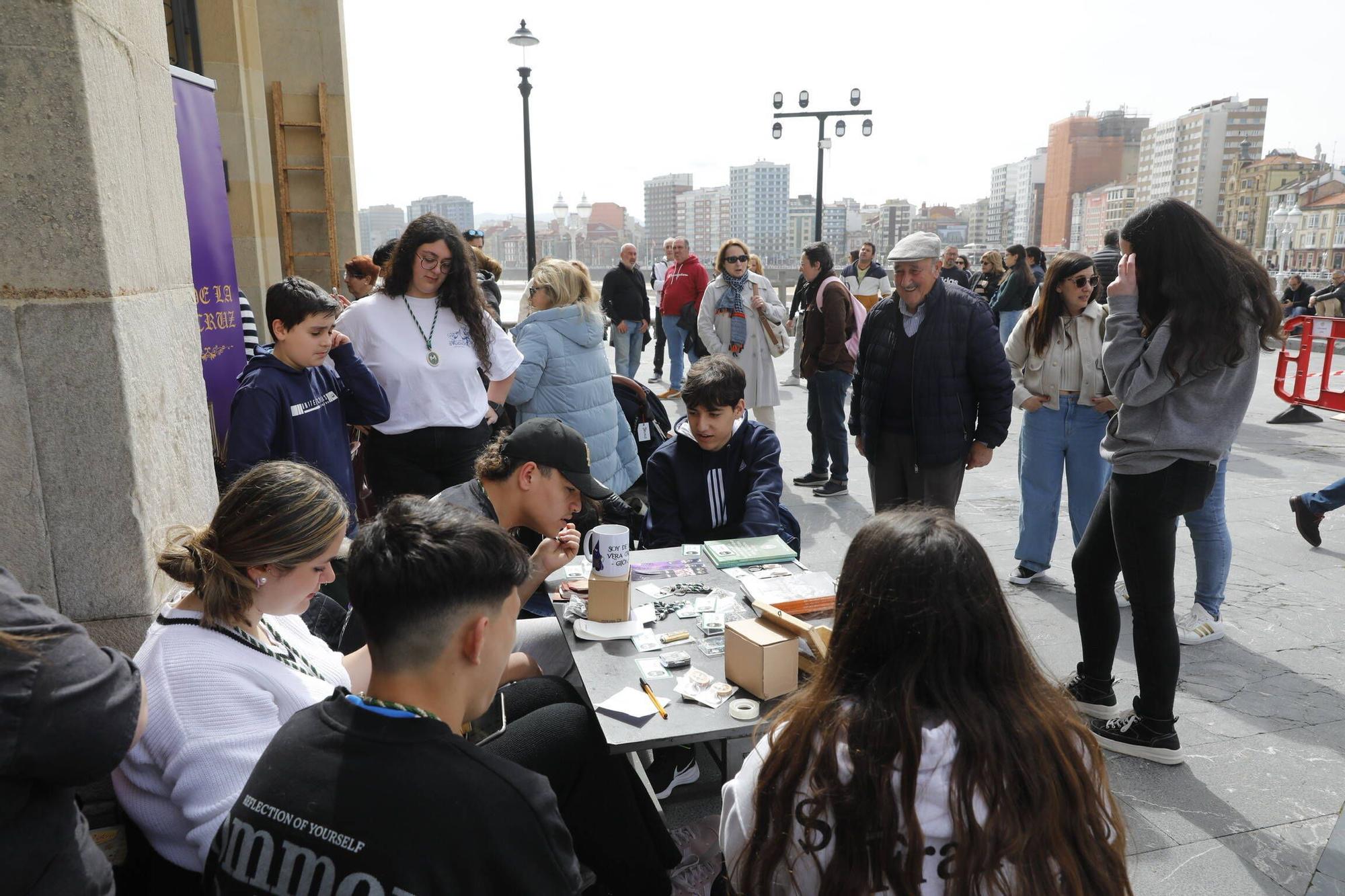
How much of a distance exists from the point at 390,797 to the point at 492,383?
3.11 m

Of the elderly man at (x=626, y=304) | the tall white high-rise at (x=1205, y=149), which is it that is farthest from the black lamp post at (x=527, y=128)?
the tall white high-rise at (x=1205, y=149)

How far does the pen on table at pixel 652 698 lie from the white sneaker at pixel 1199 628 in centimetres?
293

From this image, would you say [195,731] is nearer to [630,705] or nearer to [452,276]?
[630,705]

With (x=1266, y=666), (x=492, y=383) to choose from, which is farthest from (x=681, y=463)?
(x=1266, y=666)

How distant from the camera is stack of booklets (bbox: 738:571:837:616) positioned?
2410 millimetres

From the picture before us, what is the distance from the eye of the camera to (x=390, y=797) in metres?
1.22

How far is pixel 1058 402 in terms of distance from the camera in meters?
4.35

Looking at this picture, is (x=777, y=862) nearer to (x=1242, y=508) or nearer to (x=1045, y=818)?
(x=1045, y=818)

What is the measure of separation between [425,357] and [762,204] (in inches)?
4975

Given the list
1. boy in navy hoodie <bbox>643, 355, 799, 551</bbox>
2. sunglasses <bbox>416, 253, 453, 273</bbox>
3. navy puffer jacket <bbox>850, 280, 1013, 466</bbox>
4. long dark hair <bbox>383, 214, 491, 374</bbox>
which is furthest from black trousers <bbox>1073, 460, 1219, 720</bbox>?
sunglasses <bbox>416, 253, 453, 273</bbox>

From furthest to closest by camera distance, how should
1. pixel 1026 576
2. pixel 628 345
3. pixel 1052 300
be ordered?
pixel 628 345
pixel 1026 576
pixel 1052 300

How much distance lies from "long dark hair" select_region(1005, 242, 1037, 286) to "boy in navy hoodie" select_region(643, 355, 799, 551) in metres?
8.25

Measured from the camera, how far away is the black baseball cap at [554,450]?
2760 millimetres

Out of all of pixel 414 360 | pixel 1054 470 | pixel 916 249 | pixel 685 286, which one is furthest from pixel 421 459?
pixel 685 286
